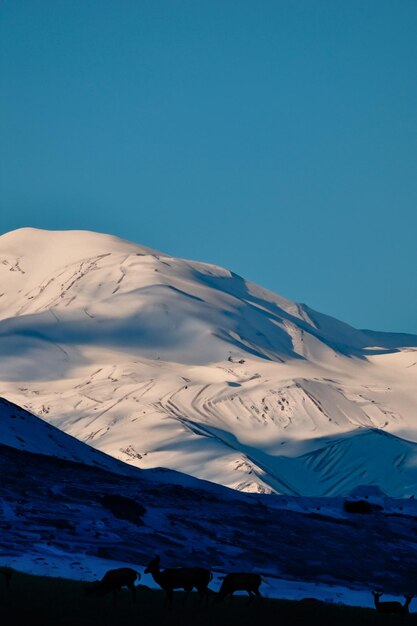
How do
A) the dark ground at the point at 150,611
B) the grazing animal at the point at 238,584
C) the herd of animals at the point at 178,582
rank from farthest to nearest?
the grazing animal at the point at 238,584 < the herd of animals at the point at 178,582 < the dark ground at the point at 150,611

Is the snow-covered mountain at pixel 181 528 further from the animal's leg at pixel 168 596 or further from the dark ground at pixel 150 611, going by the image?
the animal's leg at pixel 168 596

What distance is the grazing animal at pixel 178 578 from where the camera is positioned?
4966cm

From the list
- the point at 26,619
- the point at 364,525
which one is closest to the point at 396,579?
the point at 364,525

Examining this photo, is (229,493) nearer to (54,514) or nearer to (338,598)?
(54,514)

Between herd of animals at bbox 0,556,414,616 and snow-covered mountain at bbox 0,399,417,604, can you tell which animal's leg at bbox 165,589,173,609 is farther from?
snow-covered mountain at bbox 0,399,417,604

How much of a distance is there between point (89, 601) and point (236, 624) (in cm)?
564

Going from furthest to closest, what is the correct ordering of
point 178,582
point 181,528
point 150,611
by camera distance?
point 181,528 < point 178,582 < point 150,611

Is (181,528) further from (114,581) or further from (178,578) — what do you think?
(178,578)

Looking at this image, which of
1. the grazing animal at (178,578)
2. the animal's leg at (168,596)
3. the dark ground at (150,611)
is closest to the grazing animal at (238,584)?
the dark ground at (150,611)

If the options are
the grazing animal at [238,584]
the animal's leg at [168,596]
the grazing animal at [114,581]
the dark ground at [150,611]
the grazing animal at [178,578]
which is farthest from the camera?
the grazing animal at [238,584]

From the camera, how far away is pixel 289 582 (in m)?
A: 79.7

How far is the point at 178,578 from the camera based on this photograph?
5028 cm

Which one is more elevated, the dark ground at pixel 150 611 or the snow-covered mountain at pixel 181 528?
the snow-covered mountain at pixel 181 528

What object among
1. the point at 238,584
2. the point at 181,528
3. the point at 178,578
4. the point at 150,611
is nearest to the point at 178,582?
the point at 178,578
